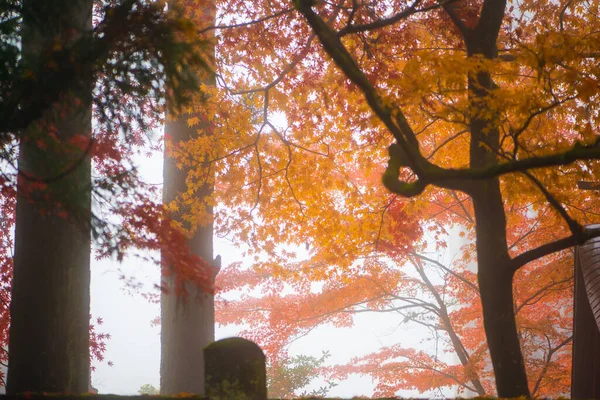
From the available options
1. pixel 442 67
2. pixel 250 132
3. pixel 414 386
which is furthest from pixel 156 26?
pixel 414 386

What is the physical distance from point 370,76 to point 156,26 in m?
3.38

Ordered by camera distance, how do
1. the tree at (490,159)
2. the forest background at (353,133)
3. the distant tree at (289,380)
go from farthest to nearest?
the distant tree at (289,380) → the forest background at (353,133) → the tree at (490,159)

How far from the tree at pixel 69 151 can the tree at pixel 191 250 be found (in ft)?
6.50

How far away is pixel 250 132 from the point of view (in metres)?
6.95

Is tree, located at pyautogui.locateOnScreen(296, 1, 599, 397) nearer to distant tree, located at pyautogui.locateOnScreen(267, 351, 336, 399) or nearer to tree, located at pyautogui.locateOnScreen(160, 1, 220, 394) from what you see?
tree, located at pyautogui.locateOnScreen(160, 1, 220, 394)

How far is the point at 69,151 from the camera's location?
3414 millimetres

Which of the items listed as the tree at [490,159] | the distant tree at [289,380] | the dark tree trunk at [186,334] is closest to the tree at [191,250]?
the dark tree trunk at [186,334]

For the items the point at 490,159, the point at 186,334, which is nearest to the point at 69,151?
the point at 186,334

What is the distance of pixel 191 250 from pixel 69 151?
316 centimetres

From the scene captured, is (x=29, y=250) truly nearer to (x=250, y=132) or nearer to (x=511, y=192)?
(x=250, y=132)

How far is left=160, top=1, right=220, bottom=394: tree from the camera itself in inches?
250

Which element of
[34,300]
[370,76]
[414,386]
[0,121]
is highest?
[370,76]

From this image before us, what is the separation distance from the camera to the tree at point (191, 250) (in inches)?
250

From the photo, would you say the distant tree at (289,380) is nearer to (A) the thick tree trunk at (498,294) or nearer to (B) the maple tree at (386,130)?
(B) the maple tree at (386,130)
